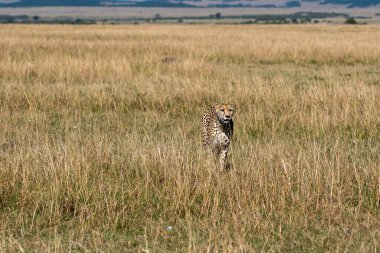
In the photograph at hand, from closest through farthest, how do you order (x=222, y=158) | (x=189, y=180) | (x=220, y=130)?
(x=189, y=180) → (x=222, y=158) → (x=220, y=130)

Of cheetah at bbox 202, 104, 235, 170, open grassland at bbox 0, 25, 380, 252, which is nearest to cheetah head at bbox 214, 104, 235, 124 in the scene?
cheetah at bbox 202, 104, 235, 170

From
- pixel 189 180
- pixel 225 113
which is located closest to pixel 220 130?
pixel 225 113

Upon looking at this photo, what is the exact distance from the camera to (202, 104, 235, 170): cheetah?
7012 millimetres

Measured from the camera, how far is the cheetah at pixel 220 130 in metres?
7.01

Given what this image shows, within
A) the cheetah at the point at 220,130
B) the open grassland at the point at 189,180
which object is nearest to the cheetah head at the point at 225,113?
the cheetah at the point at 220,130

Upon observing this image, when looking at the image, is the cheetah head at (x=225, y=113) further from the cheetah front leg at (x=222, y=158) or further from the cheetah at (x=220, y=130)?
the cheetah front leg at (x=222, y=158)

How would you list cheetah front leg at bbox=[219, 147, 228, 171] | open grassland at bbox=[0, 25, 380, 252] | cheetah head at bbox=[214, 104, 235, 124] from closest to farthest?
1. open grassland at bbox=[0, 25, 380, 252]
2. cheetah front leg at bbox=[219, 147, 228, 171]
3. cheetah head at bbox=[214, 104, 235, 124]

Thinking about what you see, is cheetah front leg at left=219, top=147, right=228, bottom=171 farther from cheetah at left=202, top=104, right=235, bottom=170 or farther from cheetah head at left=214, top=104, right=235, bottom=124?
cheetah head at left=214, top=104, right=235, bottom=124

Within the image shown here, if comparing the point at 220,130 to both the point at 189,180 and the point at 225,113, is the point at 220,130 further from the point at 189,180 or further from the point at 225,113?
the point at 189,180

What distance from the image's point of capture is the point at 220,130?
7.19 metres

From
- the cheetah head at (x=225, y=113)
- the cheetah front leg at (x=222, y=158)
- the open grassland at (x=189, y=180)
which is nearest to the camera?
the open grassland at (x=189, y=180)

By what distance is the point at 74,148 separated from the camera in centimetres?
706

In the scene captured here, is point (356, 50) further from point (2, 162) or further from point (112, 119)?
point (2, 162)

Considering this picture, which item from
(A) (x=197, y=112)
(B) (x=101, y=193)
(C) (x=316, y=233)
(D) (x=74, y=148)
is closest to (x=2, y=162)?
(D) (x=74, y=148)
